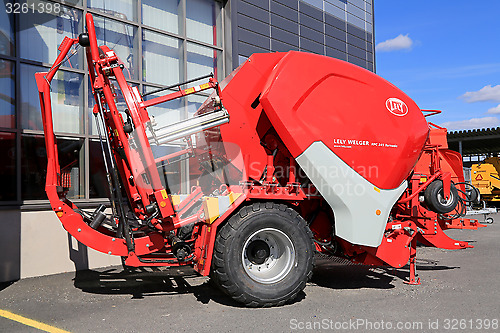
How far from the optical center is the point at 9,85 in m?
6.35

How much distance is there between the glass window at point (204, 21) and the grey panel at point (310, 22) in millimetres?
2725

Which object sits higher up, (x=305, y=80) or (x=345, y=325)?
(x=305, y=80)

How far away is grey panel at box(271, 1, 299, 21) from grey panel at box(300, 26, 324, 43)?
38cm

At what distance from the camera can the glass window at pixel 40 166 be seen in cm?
645

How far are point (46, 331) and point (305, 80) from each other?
3667 mm

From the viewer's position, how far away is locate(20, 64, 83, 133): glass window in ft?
21.4

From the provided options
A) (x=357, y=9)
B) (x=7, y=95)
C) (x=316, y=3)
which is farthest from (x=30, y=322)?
(x=357, y=9)

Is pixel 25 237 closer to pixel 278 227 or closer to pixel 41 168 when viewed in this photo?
pixel 41 168

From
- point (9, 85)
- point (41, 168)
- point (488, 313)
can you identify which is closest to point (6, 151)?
point (41, 168)

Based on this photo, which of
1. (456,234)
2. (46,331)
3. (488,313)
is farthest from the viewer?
(456,234)

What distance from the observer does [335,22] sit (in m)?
12.3

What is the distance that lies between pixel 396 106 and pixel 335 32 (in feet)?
25.2

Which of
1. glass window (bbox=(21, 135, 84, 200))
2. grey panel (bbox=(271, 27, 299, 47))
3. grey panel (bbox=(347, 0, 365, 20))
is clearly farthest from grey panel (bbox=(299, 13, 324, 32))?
glass window (bbox=(21, 135, 84, 200))

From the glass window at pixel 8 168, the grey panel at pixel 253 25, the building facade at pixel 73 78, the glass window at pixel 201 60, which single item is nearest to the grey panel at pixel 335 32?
the grey panel at pixel 253 25
